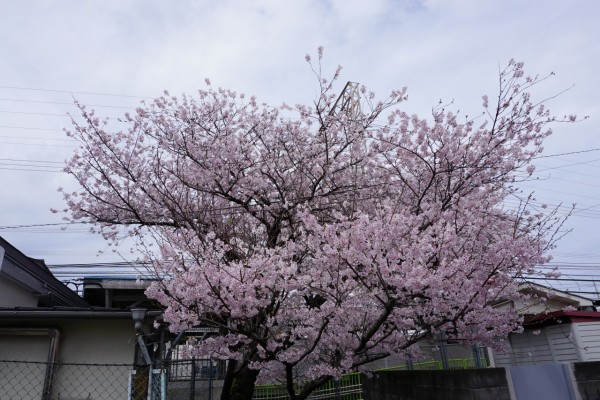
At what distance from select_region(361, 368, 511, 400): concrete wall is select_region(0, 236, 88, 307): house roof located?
21.9ft

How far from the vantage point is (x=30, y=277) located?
796cm

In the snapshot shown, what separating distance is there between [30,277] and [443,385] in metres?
7.46

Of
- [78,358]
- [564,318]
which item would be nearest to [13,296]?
[78,358]

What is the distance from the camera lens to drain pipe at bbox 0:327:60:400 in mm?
5879

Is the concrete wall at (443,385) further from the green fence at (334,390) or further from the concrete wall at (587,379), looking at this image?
the green fence at (334,390)

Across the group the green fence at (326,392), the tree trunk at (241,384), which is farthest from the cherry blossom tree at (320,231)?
the green fence at (326,392)

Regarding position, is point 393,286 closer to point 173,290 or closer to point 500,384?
point 500,384

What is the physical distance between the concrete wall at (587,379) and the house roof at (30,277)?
7922 mm

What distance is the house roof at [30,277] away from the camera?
23.9ft

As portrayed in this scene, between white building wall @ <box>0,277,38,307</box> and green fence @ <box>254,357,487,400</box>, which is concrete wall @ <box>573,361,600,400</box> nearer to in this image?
green fence @ <box>254,357,487,400</box>

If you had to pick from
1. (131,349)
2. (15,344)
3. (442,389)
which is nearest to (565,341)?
(442,389)

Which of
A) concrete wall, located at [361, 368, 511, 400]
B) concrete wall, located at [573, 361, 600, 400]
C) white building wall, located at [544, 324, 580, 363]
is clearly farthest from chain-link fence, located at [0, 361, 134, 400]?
white building wall, located at [544, 324, 580, 363]

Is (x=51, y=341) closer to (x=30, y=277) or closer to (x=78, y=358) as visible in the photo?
(x=78, y=358)

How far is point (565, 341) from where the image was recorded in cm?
856
